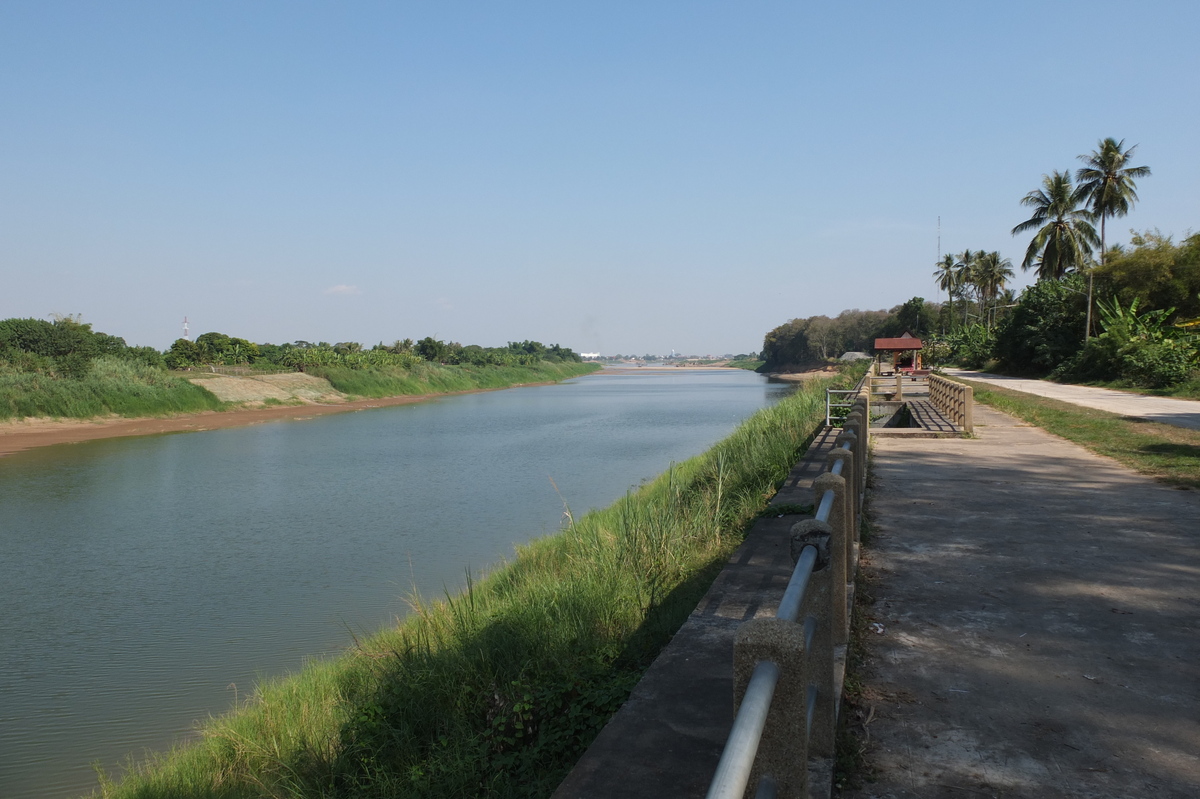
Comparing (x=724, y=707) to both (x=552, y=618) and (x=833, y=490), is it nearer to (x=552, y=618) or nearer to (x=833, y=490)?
(x=833, y=490)

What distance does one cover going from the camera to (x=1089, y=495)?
8.70 meters

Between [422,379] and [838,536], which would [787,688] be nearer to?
[838,536]

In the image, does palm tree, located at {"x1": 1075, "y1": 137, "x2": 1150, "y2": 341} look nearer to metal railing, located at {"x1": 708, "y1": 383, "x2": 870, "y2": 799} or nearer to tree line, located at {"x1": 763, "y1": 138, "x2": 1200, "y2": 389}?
tree line, located at {"x1": 763, "y1": 138, "x2": 1200, "y2": 389}

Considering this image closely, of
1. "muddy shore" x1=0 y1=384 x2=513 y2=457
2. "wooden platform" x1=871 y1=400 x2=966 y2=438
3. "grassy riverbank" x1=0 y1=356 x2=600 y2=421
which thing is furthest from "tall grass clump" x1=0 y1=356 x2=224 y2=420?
"wooden platform" x1=871 y1=400 x2=966 y2=438

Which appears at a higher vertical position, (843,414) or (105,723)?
(843,414)

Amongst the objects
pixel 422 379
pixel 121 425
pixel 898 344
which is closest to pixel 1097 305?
pixel 898 344

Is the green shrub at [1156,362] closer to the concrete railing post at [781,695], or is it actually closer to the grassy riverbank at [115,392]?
the concrete railing post at [781,695]

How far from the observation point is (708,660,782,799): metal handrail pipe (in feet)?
4.80

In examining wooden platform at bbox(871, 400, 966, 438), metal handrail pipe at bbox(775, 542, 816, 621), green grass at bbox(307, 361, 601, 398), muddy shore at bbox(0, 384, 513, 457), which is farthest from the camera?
green grass at bbox(307, 361, 601, 398)

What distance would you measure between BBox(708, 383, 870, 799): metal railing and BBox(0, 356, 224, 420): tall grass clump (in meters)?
39.4

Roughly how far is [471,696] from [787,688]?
3.87 meters

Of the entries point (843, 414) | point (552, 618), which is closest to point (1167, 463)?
point (843, 414)

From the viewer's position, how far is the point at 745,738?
161 cm

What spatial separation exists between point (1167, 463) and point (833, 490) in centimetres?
941
